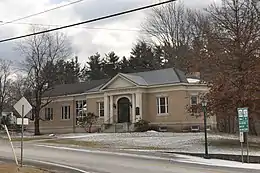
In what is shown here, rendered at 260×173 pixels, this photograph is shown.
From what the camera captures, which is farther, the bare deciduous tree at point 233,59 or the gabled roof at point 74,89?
the gabled roof at point 74,89

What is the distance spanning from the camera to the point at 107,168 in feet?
64.7

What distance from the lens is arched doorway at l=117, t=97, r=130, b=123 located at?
165ft

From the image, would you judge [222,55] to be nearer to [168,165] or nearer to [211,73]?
[211,73]

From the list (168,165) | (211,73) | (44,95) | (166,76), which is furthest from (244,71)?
(44,95)

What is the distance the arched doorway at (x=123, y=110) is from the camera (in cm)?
5025

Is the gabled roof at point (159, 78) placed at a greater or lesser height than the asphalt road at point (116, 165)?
greater

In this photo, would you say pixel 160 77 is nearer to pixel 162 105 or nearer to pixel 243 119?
pixel 162 105

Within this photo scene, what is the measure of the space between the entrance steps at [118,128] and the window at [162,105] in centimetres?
330

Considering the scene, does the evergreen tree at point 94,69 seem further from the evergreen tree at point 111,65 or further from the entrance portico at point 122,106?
the entrance portico at point 122,106

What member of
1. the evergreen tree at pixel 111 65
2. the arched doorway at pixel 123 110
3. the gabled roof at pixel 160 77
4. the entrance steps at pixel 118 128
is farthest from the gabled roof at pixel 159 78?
the evergreen tree at pixel 111 65

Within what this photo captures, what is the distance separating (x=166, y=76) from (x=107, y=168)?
31.0 metres

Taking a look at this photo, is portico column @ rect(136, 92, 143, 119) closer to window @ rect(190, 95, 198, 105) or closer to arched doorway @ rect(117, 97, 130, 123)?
arched doorway @ rect(117, 97, 130, 123)

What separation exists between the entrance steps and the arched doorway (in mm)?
1094

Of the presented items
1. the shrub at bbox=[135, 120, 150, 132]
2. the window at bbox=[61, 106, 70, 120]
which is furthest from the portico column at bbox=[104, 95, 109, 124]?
the window at bbox=[61, 106, 70, 120]
